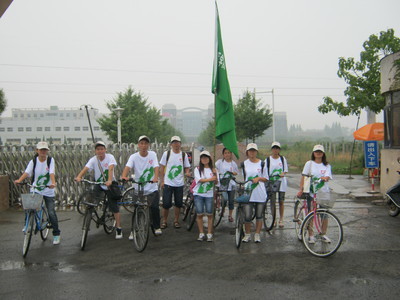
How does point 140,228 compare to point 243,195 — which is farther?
point 243,195

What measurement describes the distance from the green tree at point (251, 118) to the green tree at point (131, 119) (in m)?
8.38

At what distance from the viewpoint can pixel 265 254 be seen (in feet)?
18.9

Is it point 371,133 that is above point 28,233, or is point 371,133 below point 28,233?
above

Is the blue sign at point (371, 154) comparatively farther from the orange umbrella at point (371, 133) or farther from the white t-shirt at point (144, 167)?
the white t-shirt at point (144, 167)

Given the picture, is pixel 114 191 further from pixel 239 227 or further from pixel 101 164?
pixel 239 227

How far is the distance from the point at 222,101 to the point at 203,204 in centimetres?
189

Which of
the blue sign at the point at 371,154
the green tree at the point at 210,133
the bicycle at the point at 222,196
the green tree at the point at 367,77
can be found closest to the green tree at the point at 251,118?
the green tree at the point at 210,133

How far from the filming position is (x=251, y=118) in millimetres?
34281

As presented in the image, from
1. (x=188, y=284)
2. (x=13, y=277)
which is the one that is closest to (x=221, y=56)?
(x=188, y=284)

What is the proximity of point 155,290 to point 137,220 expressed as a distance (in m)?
1.84

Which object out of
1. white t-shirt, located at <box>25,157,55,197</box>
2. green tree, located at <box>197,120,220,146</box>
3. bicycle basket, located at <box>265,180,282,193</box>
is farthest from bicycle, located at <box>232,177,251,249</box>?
green tree, located at <box>197,120,220,146</box>

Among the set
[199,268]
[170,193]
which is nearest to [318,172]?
[199,268]

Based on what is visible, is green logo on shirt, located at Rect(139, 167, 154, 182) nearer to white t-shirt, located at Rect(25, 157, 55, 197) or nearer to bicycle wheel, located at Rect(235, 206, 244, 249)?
white t-shirt, located at Rect(25, 157, 55, 197)

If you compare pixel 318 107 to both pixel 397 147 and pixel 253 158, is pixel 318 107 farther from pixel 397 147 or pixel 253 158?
pixel 253 158
